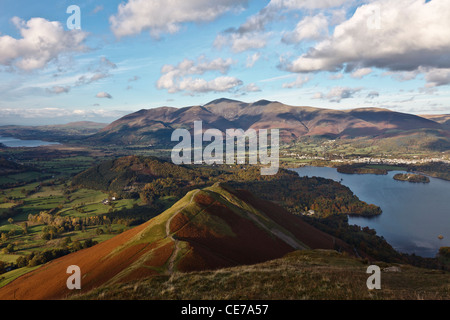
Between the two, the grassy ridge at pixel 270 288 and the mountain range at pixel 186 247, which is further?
the mountain range at pixel 186 247

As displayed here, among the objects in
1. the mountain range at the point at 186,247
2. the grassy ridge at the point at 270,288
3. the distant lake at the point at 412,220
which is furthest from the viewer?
the distant lake at the point at 412,220

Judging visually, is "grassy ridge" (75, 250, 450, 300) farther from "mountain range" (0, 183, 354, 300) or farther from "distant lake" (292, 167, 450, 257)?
"distant lake" (292, 167, 450, 257)

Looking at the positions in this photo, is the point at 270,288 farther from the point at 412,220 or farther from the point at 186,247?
the point at 412,220

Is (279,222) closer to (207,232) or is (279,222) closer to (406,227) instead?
(207,232)

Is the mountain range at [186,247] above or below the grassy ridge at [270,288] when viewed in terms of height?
below

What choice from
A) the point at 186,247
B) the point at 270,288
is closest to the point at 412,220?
the point at 186,247

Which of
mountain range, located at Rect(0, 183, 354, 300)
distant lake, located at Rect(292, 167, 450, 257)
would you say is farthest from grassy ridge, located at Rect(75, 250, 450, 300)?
distant lake, located at Rect(292, 167, 450, 257)

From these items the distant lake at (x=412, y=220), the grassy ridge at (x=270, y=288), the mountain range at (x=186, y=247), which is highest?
the grassy ridge at (x=270, y=288)

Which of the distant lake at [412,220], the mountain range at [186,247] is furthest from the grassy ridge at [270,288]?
the distant lake at [412,220]

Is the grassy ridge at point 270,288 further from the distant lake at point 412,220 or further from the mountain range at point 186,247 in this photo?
the distant lake at point 412,220

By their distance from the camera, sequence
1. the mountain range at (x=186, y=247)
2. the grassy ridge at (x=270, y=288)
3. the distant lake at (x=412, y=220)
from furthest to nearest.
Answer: the distant lake at (x=412, y=220) → the mountain range at (x=186, y=247) → the grassy ridge at (x=270, y=288)
